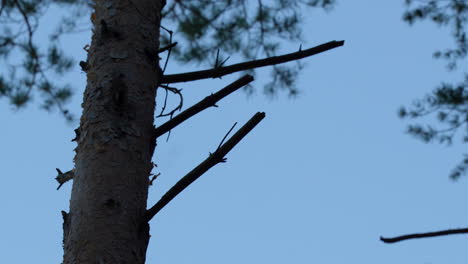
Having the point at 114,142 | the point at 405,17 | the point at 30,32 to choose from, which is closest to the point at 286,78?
the point at 405,17

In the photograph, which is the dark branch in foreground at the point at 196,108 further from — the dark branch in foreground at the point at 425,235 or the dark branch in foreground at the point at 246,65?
the dark branch in foreground at the point at 425,235

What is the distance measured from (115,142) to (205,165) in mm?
214

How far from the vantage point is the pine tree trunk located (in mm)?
1343

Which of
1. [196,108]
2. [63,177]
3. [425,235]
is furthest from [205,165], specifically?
[425,235]

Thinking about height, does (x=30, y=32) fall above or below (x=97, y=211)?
above

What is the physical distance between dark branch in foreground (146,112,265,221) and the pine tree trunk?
0.15ft

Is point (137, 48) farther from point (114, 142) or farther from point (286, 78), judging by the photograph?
point (286, 78)

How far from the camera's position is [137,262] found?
4.45 ft

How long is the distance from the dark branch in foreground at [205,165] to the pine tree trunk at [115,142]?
0.05 m

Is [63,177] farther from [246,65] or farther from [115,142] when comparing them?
[246,65]

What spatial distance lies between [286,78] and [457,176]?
1.41 metres

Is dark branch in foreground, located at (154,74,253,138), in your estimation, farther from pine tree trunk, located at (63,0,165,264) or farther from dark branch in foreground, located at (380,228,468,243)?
dark branch in foreground, located at (380,228,468,243)

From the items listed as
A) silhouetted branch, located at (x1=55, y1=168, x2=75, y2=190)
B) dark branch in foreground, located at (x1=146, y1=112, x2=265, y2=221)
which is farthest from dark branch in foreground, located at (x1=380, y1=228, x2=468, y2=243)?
silhouetted branch, located at (x1=55, y1=168, x2=75, y2=190)

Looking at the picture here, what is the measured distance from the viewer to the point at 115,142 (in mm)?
1461
